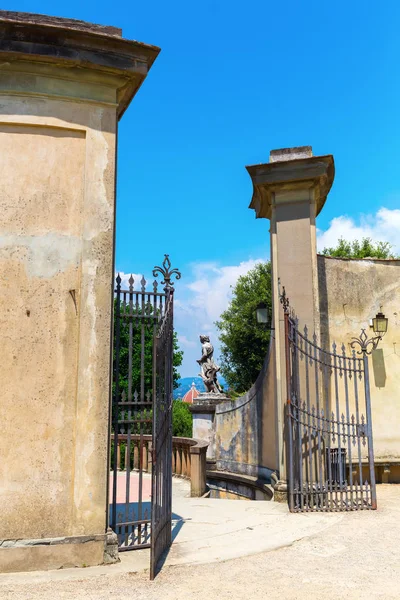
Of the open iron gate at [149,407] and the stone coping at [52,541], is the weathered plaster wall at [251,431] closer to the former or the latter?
the open iron gate at [149,407]

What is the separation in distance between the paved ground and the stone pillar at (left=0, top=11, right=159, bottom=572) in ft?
1.77

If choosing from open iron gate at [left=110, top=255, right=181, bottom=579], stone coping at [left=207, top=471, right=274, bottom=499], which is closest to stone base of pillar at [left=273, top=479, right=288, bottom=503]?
stone coping at [left=207, top=471, right=274, bottom=499]

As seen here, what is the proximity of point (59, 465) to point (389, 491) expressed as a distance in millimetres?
6168

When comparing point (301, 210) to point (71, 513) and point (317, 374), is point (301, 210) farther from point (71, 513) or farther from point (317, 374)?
point (71, 513)

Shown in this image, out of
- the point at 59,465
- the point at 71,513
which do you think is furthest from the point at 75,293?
the point at 71,513

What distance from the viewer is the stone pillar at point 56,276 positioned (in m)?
5.07

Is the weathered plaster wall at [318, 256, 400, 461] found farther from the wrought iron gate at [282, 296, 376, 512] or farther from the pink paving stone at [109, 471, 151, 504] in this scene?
the pink paving stone at [109, 471, 151, 504]

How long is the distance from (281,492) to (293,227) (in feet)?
14.1

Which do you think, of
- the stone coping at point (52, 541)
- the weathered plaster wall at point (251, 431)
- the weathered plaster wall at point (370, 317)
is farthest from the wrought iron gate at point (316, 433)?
the stone coping at point (52, 541)

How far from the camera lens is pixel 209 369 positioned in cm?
1368

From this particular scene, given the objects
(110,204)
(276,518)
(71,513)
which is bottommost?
(276,518)

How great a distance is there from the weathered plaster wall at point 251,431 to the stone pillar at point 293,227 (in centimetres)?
85

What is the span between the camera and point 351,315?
973 cm

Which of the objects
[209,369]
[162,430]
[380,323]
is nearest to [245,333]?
[209,369]
